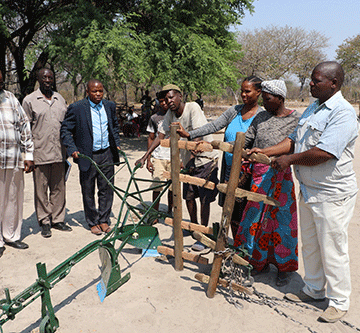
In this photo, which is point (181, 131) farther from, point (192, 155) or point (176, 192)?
point (192, 155)

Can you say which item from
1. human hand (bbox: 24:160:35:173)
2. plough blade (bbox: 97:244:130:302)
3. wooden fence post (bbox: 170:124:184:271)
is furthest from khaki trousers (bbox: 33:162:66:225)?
wooden fence post (bbox: 170:124:184:271)

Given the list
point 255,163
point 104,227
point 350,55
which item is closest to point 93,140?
point 104,227

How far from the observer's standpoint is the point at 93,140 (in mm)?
4512

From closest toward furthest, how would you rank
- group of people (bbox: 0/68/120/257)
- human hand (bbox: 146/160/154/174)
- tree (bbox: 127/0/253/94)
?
group of people (bbox: 0/68/120/257), human hand (bbox: 146/160/154/174), tree (bbox: 127/0/253/94)

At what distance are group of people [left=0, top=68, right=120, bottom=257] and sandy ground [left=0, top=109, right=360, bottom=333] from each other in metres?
0.46

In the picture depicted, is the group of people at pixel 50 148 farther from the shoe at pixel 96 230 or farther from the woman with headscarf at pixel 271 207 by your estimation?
the woman with headscarf at pixel 271 207

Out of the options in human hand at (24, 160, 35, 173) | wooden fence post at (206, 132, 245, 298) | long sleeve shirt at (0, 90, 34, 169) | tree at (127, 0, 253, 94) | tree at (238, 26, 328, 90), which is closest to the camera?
Answer: wooden fence post at (206, 132, 245, 298)

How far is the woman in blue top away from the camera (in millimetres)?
3410

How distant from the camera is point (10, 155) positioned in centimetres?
395

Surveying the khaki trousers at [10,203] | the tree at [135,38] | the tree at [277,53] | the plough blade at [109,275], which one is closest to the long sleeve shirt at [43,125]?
the khaki trousers at [10,203]

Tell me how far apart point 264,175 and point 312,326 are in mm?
1322

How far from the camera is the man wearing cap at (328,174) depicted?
8.86 feet

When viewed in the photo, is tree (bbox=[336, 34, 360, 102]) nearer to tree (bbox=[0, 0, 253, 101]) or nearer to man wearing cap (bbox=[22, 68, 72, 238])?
tree (bbox=[0, 0, 253, 101])

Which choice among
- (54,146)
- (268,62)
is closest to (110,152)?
(54,146)
